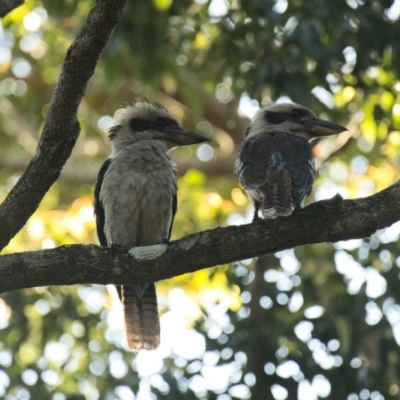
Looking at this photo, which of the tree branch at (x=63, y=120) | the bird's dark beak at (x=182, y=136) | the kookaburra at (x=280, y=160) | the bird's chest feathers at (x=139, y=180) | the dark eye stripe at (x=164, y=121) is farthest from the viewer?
the dark eye stripe at (x=164, y=121)

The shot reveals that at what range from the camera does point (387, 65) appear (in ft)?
22.1

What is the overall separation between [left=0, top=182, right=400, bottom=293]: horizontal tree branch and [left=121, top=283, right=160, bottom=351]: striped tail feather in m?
1.70

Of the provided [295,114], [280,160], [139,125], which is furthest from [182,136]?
[280,160]

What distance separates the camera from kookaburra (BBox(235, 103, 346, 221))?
4582 mm

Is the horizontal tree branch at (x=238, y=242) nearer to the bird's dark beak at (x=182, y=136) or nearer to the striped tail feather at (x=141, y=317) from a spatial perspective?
the striped tail feather at (x=141, y=317)

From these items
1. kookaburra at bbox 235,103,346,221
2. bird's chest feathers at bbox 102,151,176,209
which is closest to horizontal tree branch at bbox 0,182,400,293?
kookaburra at bbox 235,103,346,221

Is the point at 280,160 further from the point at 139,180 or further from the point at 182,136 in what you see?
the point at 182,136

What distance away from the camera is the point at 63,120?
3828mm

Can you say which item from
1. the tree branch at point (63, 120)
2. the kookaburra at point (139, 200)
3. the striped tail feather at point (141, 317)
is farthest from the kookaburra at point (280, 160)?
the tree branch at point (63, 120)

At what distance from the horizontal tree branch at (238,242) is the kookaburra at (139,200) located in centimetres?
126

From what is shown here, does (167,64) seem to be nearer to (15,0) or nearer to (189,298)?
(189,298)

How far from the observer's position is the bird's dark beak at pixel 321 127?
5637mm

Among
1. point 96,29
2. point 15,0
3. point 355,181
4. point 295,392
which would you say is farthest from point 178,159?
point 96,29

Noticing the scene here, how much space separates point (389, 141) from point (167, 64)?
2.91 m
